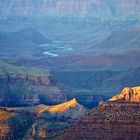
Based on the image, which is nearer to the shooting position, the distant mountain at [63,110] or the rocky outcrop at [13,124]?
the rocky outcrop at [13,124]

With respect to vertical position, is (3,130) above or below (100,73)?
below

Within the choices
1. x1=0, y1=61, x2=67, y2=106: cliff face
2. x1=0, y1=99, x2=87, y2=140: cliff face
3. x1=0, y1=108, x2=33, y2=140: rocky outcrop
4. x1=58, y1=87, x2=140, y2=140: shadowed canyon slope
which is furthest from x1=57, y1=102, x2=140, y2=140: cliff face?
x1=0, y1=61, x2=67, y2=106: cliff face

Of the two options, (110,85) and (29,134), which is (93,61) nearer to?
(110,85)

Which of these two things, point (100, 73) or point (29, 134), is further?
point (100, 73)

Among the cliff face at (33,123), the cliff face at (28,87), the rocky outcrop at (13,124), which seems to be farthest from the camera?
the cliff face at (28,87)

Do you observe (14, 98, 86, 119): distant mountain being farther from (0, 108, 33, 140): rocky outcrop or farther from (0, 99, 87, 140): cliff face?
(0, 108, 33, 140): rocky outcrop

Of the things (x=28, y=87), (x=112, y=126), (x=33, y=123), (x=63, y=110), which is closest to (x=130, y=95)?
(x=33, y=123)

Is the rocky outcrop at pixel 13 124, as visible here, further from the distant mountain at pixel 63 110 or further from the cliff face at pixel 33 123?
the distant mountain at pixel 63 110

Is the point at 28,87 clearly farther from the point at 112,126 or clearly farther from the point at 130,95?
the point at 112,126

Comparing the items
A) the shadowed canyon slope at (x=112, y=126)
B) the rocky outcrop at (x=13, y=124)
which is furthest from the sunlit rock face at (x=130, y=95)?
the shadowed canyon slope at (x=112, y=126)

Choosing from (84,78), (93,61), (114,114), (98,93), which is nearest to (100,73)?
(84,78)

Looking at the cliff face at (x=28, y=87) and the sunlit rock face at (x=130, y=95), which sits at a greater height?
the cliff face at (x=28, y=87)
